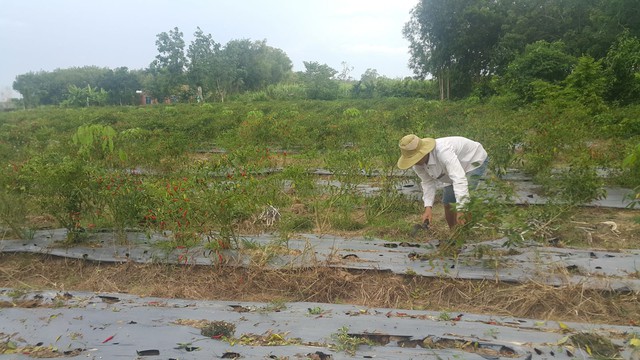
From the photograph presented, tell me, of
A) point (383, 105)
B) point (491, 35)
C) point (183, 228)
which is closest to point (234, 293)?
point (183, 228)

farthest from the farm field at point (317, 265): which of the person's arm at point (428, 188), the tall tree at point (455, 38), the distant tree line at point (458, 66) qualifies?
the tall tree at point (455, 38)

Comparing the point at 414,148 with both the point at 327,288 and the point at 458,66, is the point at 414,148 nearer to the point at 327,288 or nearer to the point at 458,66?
the point at 327,288

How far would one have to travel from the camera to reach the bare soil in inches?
125

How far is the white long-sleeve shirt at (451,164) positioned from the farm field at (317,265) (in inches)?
10.0

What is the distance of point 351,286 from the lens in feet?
11.9

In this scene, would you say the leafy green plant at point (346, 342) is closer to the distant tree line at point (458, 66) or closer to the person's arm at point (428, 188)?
the person's arm at point (428, 188)

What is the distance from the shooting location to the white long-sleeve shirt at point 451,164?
147 inches

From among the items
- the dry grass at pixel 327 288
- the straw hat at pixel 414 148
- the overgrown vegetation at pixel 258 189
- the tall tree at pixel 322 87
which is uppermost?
the tall tree at pixel 322 87

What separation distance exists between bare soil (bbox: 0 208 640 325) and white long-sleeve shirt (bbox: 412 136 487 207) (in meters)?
0.76

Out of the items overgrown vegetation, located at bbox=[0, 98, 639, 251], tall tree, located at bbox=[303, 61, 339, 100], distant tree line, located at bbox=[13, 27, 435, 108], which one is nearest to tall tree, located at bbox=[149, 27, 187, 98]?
distant tree line, located at bbox=[13, 27, 435, 108]

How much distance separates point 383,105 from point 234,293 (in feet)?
53.5

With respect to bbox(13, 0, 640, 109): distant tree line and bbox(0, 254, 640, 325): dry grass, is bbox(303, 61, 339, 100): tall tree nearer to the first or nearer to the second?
bbox(13, 0, 640, 109): distant tree line

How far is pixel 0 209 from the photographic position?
168 inches

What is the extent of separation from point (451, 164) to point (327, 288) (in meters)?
1.39
